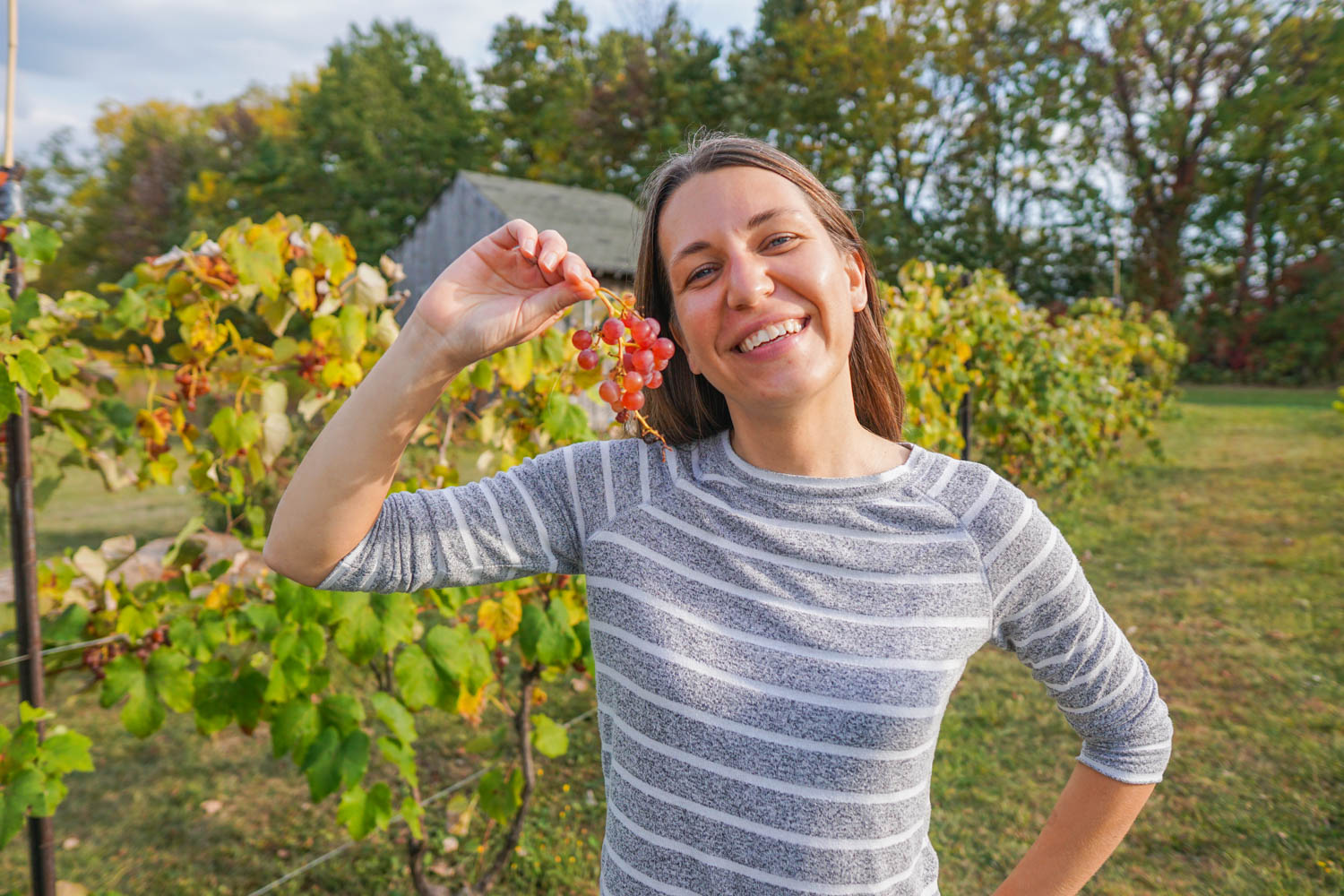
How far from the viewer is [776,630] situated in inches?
44.3

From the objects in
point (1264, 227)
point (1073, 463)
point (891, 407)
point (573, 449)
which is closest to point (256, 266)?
point (573, 449)

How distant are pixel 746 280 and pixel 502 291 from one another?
0.33m

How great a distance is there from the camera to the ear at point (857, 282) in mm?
1390

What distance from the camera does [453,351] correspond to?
1.02m

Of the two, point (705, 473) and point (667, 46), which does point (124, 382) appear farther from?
point (667, 46)

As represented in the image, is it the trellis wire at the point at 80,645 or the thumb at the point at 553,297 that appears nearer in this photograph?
the thumb at the point at 553,297

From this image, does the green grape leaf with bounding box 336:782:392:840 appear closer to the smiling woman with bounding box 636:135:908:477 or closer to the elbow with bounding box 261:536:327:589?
the elbow with bounding box 261:536:327:589

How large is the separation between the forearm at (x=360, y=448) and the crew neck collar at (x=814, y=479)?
0.45 metres

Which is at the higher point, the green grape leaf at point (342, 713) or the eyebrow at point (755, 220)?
the eyebrow at point (755, 220)

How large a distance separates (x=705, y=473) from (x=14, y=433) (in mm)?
1700

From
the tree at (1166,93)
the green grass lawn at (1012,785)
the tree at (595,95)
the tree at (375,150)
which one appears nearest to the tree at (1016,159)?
the tree at (1166,93)

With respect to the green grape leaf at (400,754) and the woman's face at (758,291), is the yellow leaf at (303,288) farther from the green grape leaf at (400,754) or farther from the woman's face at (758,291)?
the woman's face at (758,291)

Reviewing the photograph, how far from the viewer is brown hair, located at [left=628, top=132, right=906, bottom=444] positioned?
127cm

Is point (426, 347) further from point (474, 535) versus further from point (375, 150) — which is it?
point (375, 150)
